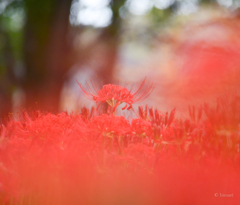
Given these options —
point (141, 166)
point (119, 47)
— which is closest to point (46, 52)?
point (119, 47)

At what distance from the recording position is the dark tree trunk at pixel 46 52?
2396 mm

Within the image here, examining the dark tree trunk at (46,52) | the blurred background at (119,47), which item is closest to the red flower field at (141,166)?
the blurred background at (119,47)

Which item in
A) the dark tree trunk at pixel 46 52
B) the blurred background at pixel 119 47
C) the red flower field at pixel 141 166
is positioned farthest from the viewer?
the dark tree trunk at pixel 46 52

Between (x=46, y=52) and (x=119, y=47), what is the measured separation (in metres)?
1.05

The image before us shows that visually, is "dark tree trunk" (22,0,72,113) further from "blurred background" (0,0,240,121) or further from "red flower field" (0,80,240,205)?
"red flower field" (0,80,240,205)

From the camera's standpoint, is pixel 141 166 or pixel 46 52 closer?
pixel 141 166

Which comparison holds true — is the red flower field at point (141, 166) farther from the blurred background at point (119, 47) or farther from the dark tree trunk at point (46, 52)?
the dark tree trunk at point (46, 52)

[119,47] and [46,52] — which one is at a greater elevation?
[119,47]

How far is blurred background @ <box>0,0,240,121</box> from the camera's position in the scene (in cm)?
180

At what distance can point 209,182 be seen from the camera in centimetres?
46

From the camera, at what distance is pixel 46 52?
2469mm

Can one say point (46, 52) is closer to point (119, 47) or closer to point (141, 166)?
point (119, 47)

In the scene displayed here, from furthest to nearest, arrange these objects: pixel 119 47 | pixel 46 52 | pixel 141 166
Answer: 1. pixel 119 47
2. pixel 46 52
3. pixel 141 166

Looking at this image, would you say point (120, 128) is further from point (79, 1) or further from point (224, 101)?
point (79, 1)
